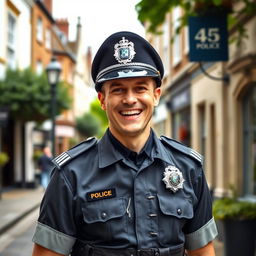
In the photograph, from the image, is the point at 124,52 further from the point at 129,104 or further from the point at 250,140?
the point at 250,140

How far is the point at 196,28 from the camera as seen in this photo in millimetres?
8094

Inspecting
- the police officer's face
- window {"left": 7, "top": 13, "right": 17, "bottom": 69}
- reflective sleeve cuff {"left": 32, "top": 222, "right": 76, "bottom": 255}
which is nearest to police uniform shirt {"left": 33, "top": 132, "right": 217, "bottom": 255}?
reflective sleeve cuff {"left": 32, "top": 222, "right": 76, "bottom": 255}

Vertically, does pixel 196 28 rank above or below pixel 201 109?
above

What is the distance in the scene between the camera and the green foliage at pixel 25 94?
1756cm

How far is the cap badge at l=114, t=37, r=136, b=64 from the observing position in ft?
7.83

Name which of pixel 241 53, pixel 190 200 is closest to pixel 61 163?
pixel 190 200

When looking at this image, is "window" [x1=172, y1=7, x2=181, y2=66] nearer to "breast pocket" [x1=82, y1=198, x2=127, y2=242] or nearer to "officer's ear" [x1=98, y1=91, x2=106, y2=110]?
"officer's ear" [x1=98, y1=91, x2=106, y2=110]

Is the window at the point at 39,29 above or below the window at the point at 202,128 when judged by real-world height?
above

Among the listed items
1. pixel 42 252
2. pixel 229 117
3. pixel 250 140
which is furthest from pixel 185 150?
pixel 229 117

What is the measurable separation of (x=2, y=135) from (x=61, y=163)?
1728 centimetres

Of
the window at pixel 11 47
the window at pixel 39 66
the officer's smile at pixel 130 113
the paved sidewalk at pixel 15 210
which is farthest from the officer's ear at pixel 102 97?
the window at pixel 39 66

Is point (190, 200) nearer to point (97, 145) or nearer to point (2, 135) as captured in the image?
point (97, 145)

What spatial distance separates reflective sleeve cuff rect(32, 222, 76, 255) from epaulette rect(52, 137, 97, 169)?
271 millimetres

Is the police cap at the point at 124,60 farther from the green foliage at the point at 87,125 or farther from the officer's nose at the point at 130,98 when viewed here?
the green foliage at the point at 87,125
